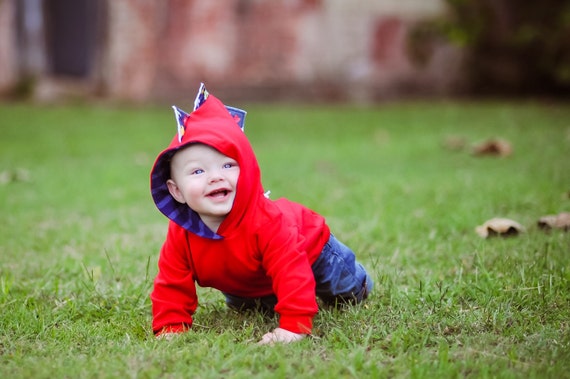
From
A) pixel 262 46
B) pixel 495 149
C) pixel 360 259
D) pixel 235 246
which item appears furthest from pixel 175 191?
pixel 262 46

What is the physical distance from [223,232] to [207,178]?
0.59 feet

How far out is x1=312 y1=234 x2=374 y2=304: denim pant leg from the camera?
2.46 metres

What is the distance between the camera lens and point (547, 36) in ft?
36.1

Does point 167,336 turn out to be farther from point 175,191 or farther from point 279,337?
point 175,191

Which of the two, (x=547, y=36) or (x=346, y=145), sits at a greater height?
(x=547, y=36)

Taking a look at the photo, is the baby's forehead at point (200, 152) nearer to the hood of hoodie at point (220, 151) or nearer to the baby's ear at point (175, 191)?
the hood of hoodie at point (220, 151)

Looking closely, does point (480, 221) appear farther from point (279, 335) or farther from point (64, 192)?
point (64, 192)

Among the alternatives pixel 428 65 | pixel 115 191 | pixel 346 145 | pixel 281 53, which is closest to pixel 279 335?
pixel 115 191

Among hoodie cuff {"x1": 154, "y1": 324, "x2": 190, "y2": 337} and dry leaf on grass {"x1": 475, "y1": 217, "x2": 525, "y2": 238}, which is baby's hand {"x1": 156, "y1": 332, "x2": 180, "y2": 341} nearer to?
hoodie cuff {"x1": 154, "y1": 324, "x2": 190, "y2": 337}

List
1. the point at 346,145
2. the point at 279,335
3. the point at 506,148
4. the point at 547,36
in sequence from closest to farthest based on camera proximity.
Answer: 1. the point at 279,335
2. the point at 506,148
3. the point at 346,145
4. the point at 547,36

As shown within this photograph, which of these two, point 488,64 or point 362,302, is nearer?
point 362,302

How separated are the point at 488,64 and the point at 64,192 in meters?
9.14

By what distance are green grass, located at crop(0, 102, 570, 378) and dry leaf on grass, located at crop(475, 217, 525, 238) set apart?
0.07 meters

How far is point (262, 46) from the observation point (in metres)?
11.5
